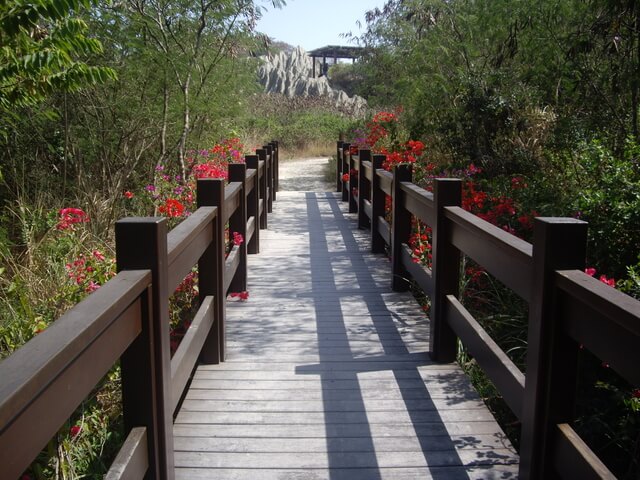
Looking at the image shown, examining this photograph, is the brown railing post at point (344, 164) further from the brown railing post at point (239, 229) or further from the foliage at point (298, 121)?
the foliage at point (298, 121)

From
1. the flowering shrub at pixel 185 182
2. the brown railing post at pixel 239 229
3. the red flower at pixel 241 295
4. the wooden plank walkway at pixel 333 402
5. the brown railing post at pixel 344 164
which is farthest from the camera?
the brown railing post at pixel 344 164

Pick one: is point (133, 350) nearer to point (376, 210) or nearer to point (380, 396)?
point (380, 396)

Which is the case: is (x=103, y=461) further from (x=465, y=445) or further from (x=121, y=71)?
(x=121, y=71)

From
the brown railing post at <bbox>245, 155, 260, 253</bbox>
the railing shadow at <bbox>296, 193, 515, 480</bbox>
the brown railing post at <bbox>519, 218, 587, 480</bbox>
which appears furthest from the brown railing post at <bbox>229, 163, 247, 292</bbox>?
the brown railing post at <bbox>519, 218, 587, 480</bbox>

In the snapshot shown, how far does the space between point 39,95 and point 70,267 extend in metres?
1.43

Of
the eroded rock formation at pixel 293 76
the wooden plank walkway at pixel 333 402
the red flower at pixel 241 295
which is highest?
the eroded rock formation at pixel 293 76

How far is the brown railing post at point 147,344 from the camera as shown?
2395mm

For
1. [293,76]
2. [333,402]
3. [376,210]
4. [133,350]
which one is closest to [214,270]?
[333,402]

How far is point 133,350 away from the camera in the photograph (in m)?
2.41

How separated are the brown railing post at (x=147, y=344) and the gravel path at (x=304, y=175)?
13.6 meters

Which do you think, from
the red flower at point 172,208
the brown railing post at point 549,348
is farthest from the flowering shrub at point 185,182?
the brown railing post at point 549,348

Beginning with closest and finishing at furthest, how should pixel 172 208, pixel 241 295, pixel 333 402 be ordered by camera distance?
1. pixel 333 402
2. pixel 241 295
3. pixel 172 208

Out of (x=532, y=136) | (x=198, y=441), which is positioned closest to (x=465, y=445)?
(x=198, y=441)

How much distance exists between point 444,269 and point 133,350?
7.90ft
